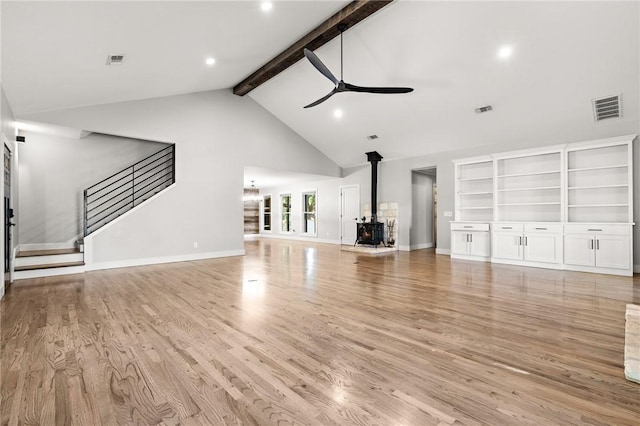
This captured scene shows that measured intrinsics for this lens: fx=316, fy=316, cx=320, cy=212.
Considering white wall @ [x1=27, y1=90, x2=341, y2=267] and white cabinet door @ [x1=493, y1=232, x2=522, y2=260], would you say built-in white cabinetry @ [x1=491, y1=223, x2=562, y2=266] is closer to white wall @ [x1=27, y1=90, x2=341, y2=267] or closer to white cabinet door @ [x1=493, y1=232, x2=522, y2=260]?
white cabinet door @ [x1=493, y1=232, x2=522, y2=260]

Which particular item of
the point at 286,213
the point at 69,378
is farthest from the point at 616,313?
the point at 286,213

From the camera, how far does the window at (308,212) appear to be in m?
12.5

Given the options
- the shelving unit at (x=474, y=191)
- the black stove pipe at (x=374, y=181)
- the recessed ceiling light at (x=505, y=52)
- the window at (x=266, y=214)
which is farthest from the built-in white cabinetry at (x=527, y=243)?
the window at (x=266, y=214)

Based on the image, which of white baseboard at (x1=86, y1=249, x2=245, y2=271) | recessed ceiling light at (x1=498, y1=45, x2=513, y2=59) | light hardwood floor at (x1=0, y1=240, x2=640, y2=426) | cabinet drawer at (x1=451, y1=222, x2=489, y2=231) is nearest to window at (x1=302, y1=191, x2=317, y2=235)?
white baseboard at (x1=86, y1=249, x2=245, y2=271)

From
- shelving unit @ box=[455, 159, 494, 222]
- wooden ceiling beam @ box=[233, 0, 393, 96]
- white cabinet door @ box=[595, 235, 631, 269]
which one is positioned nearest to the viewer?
wooden ceiling beam @ box=[233, 0, 393, 96]

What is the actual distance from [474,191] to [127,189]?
318 inches

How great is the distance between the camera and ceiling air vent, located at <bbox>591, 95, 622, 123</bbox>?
5391 millimetres

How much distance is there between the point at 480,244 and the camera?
719 cm

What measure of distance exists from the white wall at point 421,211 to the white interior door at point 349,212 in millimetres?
1859

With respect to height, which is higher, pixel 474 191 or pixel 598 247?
pixel 474 191

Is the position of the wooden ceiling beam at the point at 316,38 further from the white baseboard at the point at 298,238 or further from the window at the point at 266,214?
the window at the point at 266,214

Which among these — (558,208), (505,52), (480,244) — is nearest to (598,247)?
(558,208)

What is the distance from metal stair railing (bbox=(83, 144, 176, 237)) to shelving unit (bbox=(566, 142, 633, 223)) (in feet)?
27.3

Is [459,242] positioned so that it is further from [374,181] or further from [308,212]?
[308,212]
